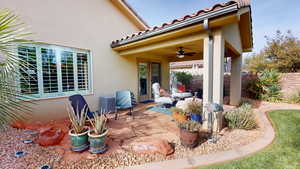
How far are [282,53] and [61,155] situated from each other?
14.6 metres

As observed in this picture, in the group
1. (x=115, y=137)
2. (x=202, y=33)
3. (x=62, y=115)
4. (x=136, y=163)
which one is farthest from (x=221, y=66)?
(x=62, y=115)

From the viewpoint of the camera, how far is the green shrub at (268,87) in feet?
24.7

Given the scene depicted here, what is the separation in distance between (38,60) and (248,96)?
11.3 metres

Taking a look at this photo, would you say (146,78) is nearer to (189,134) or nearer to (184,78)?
(184,78)

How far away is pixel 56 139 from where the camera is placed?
120 inches

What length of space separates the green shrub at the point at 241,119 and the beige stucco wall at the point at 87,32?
16.5 feet

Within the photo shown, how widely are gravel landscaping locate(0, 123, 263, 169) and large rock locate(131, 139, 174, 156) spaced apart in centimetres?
9

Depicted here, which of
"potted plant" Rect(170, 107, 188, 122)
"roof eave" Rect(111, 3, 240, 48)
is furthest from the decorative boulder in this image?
"roof eave" Rect(111, 3, 240, 48)

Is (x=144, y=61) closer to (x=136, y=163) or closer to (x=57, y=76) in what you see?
(x=57, y=76)

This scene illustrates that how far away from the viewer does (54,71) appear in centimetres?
467

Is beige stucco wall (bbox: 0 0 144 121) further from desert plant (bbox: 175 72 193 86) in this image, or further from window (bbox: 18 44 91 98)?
desert plant (bbox: 175 72 193 86)

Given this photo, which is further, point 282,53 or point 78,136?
point 282,53

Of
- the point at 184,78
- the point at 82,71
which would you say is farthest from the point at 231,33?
the point at 184,78

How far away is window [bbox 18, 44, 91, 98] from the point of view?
4.16 metres
